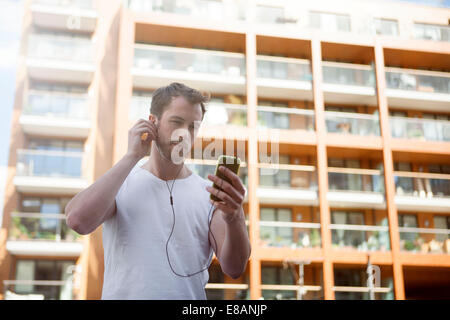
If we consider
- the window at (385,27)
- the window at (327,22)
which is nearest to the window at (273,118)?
the window at (327,22)

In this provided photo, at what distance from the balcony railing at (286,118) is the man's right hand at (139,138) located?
6853 mm

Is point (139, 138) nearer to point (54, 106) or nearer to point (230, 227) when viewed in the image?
point (230, 227)

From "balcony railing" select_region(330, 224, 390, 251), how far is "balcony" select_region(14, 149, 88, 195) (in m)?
3.84

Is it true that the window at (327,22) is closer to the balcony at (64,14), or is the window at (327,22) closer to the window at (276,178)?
the window at (276,178)

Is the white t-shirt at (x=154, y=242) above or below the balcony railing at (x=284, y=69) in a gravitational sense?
below

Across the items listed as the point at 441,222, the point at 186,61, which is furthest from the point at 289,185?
the point at 441,222

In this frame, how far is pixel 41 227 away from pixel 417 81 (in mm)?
6583

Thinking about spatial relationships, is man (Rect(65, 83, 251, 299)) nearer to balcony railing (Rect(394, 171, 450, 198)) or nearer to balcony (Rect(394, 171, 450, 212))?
balcony (Rect(394, 171, 450, 212))

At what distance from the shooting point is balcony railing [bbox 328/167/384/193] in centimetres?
780

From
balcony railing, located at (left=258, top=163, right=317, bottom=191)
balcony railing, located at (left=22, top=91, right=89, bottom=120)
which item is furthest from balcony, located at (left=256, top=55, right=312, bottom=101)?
balcony railing, located at (left=22, top=91, right=89, bottom=120)

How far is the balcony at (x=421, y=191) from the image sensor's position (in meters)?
7.77
